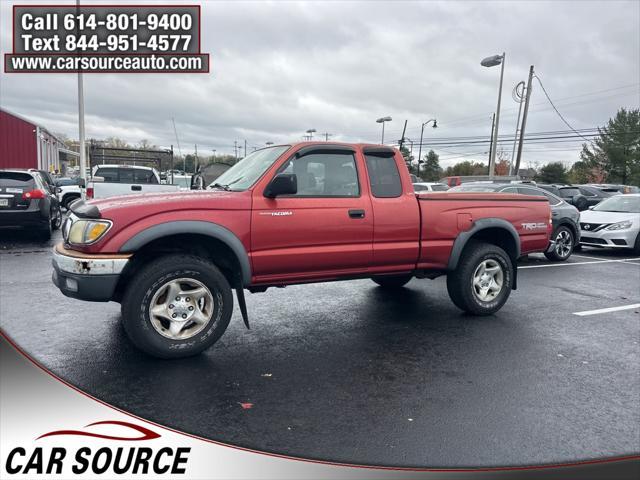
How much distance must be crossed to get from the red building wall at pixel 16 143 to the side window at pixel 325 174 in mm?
34651

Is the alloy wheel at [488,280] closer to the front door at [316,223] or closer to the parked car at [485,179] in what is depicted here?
the front door at [316,223]

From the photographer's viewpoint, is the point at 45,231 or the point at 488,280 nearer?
the point at 488,280

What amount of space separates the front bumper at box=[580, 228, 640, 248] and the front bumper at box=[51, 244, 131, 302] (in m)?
11.5

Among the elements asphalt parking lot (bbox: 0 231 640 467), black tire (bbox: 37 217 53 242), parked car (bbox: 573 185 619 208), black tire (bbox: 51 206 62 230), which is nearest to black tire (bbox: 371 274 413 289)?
asphalt parking lot (bbox: 0 231 640 467)

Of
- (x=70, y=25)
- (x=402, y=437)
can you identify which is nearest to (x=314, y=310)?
(x=402, y=437)

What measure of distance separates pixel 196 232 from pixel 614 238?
11.0 m

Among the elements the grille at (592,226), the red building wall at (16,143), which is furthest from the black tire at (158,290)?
the red building wall at (16,143)

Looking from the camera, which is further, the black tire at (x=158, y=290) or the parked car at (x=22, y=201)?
the parked car at (x=22, y=201)

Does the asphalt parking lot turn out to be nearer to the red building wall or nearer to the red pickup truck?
the red pickup truck

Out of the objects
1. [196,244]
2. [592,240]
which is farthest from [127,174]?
[592,240]

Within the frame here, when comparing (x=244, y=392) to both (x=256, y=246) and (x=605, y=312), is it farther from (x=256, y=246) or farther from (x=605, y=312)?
(x=605, y=312)

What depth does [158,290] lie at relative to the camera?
4.03 metres

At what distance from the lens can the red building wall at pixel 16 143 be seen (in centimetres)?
3275

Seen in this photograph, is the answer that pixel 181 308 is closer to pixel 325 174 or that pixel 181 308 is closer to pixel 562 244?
pixel 325 174
